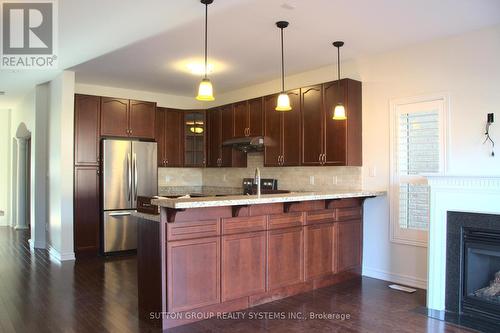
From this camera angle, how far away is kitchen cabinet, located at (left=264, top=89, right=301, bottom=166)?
5367 millimetres

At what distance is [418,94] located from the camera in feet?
14.5

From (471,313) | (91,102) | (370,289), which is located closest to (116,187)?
(91,102)

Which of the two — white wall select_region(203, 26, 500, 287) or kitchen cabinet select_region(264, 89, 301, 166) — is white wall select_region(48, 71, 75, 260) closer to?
kitchen cabinet select_region(264, 89, 301, 166)

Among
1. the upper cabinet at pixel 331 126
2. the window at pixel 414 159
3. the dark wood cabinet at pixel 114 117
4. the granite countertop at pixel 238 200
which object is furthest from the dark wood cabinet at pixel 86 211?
the window at pixel 414 159

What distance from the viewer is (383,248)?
474 cm

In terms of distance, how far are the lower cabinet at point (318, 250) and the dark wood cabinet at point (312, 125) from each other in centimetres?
103

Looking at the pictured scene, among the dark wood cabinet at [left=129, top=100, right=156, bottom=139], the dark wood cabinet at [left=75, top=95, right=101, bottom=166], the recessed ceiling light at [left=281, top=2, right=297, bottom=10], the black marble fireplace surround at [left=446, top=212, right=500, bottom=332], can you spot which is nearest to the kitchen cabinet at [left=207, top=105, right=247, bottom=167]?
the dark wood cabinet at [left=129, top=100, right=156, bottom=139]

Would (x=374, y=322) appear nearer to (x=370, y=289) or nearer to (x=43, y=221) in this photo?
(x=370, y=289)

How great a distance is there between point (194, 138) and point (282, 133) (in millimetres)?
2255

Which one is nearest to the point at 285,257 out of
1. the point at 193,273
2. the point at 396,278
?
the point at 193,273

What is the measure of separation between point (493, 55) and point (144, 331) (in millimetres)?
4044

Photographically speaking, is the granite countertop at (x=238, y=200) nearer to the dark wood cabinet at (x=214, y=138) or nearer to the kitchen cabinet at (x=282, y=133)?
the kitchen cabinet at (x=282, y=133)

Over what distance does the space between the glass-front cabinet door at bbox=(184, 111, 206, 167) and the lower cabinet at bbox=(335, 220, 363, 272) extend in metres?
3.32

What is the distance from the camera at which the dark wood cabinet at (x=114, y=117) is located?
20.2 feet
